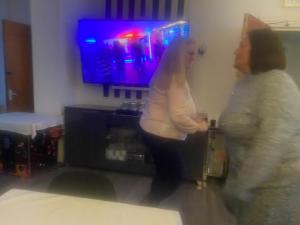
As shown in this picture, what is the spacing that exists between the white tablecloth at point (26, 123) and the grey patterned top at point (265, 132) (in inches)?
89.8

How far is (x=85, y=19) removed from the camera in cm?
339

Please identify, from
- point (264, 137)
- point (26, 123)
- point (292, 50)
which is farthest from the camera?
point (292, 50)

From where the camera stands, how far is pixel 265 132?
3.57 ft

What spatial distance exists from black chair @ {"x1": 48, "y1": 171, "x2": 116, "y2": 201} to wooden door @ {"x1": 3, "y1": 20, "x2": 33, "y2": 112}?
3.30m

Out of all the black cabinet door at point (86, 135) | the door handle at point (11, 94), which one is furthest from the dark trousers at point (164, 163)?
the door handle at point (11, 94)

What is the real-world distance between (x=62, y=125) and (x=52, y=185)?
2.18 meters

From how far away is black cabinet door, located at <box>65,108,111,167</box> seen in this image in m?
3.35

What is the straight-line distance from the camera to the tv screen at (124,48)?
126 inches

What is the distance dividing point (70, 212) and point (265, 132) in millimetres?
763

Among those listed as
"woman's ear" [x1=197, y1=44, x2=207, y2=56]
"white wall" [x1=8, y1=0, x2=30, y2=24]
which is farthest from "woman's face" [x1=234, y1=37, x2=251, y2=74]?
"white wall" [x1=8, y1=0, x2=30, y2=24]

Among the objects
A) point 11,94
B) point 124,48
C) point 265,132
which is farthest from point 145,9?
point 265,132

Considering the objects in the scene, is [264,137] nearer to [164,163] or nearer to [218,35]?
[164,163]

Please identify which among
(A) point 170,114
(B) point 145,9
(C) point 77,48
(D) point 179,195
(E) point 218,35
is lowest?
(D) point 179,195

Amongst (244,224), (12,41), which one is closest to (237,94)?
(244,224)
